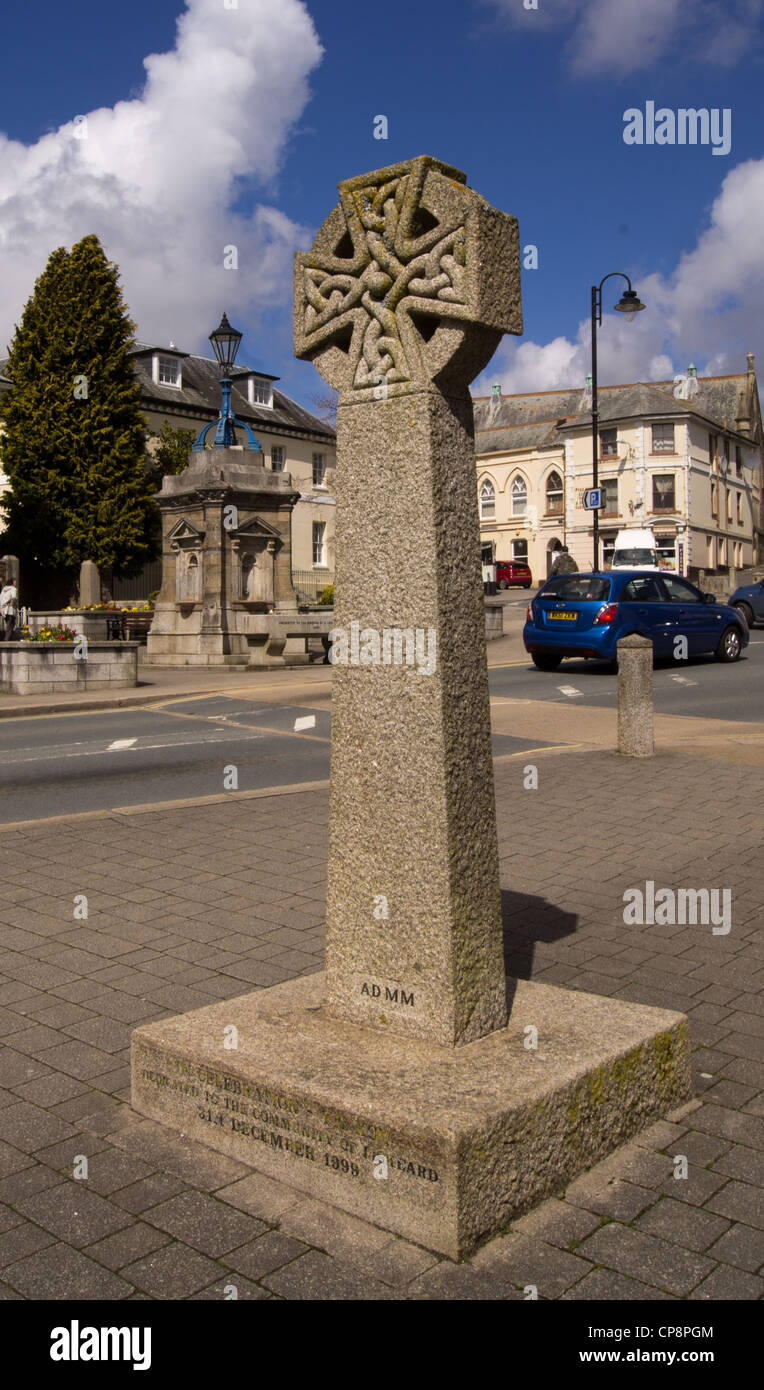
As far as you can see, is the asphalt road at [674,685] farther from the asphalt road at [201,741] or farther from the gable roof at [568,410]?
the gable roof at [568,410]

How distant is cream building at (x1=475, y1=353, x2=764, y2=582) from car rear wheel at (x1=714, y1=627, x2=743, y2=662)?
3125cm

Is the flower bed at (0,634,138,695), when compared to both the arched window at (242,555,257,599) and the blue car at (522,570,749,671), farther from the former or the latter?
the blue car at (522,570,749,671)

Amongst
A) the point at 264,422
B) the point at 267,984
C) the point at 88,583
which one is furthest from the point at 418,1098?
the point at 264,422

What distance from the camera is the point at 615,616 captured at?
1870 centimetres

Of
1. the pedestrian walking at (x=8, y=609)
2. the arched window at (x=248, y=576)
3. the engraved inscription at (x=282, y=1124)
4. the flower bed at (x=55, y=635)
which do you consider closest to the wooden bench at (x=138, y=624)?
the arched window at (x=248, y=576)

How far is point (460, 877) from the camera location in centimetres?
348

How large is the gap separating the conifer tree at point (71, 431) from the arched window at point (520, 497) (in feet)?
99.6

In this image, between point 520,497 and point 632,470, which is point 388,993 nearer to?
point 632,470

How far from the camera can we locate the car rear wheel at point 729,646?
822 inches

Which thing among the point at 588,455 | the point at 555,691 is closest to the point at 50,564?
the point at 555,691

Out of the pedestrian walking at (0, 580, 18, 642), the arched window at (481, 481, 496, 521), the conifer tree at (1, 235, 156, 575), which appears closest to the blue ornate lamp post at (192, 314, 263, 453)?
→ the pedestrian walking at (0, 580, 18, 642)

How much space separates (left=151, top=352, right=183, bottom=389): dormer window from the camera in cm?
4659

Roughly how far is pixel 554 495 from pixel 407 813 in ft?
205
